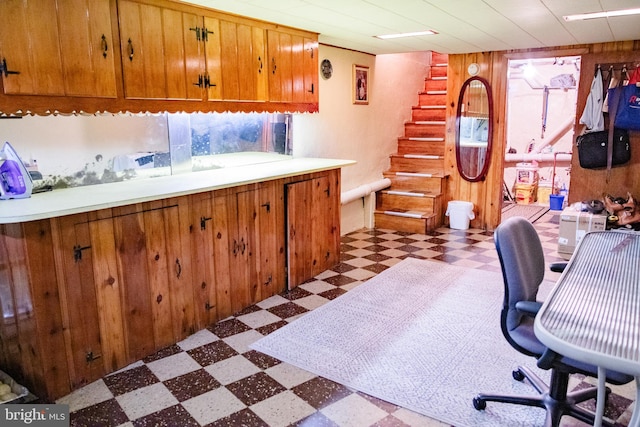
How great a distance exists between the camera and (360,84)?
5859 mm

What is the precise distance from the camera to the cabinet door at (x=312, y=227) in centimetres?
409

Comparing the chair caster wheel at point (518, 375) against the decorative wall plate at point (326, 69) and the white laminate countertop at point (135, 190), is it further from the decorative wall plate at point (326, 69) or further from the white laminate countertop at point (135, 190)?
the decorative wall plate at point (326, 69)

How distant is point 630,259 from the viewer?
7.34 ft

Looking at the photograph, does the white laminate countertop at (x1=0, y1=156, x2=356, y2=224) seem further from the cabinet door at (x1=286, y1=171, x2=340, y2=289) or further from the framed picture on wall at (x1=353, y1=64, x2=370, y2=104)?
the framed picture on wall at (x1=353, y1=64, x2=370, y2=104)

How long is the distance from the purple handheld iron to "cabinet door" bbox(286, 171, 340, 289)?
1933 mm

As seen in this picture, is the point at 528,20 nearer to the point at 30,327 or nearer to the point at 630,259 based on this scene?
the point at 630,259

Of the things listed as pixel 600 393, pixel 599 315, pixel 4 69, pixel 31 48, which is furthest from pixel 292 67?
pixel 600 393

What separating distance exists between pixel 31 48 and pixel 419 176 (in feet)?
15.8

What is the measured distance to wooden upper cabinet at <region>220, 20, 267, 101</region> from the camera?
368 cm

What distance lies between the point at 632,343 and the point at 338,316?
2.33 m

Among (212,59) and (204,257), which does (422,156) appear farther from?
(204,257)

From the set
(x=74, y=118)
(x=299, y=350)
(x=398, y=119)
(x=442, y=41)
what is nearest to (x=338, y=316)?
(x=299, y=350)

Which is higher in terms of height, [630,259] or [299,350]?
[630,259]

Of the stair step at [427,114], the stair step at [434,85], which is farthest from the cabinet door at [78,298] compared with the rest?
the stair step at [434,85]
